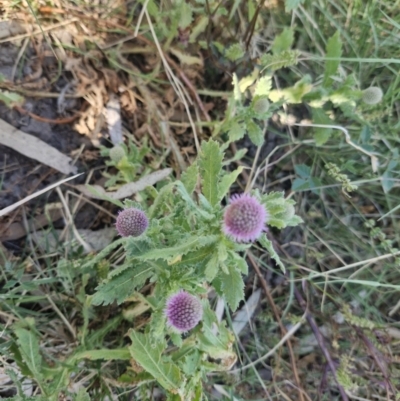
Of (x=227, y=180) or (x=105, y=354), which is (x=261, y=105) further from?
(x=105, y=354)

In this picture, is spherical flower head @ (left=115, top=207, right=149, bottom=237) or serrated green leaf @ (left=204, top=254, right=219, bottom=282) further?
spherical flower head @ (left=115, top=207, right=149, bottom=237)

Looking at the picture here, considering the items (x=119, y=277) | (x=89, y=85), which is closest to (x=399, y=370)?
(x=119, y=277)

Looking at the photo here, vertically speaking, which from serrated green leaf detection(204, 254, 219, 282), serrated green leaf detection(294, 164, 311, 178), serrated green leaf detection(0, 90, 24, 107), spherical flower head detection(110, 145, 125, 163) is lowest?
serrated green leaf detection(294, 164, 311, 178)

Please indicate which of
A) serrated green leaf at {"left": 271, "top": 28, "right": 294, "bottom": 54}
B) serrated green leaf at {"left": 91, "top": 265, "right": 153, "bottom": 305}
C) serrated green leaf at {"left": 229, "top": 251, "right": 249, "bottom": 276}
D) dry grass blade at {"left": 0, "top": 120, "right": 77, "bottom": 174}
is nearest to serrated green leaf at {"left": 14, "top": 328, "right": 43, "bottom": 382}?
serrated green leaf at {"left": 91, "top": 265, "right": 153, "bottom": 305}

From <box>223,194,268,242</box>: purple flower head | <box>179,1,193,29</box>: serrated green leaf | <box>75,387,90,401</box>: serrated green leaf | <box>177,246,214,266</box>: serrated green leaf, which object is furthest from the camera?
<box>179,1,193,29</box>: serrated green leaf

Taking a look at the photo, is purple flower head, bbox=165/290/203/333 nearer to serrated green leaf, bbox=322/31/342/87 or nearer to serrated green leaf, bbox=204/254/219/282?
serrated green leaf, bbox=204/254/219/282

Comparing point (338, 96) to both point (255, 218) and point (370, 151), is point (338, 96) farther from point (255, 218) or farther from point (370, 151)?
point (255, 218)

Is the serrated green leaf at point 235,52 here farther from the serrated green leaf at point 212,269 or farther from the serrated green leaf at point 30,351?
the serrated green leaf at point 30,351

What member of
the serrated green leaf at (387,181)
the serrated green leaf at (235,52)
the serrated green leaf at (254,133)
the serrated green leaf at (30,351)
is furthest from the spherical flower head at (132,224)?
the serrated green leaf at (387,181)
